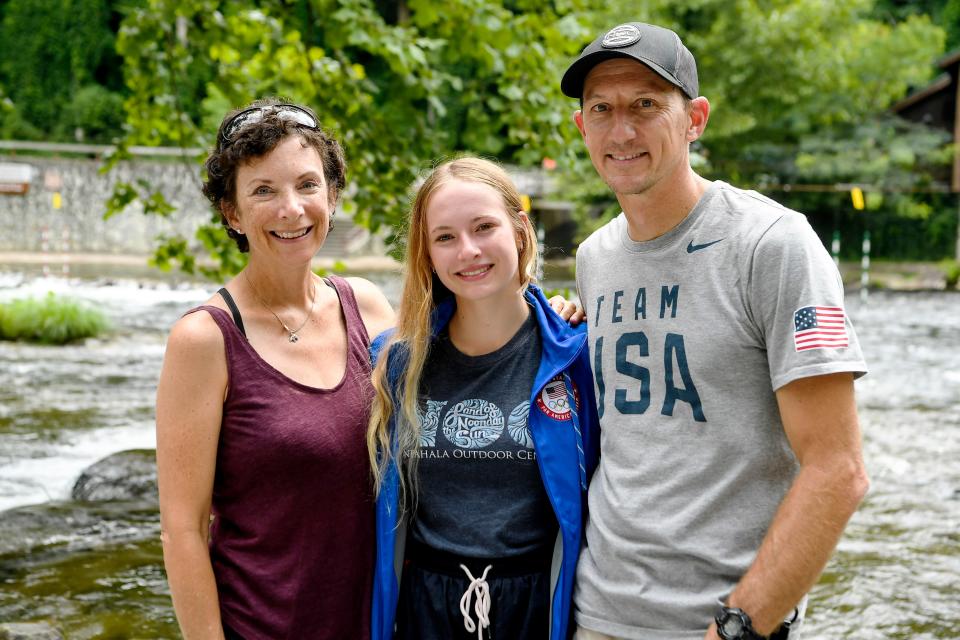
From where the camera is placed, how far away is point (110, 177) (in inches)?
1228

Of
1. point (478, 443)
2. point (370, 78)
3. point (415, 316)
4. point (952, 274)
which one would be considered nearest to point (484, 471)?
point (478, 443)

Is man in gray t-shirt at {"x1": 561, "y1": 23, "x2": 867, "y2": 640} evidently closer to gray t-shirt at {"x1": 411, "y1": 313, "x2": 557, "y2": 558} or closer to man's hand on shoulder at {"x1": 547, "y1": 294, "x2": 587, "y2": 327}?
gray t-shirt at {"x1": 411, "y1": 313, "x2": 557, "y2": 558}

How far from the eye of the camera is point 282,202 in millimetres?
2490

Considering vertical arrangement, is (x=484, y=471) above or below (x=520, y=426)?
below

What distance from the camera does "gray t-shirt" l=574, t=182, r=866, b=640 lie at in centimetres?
199

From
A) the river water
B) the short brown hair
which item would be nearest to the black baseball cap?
the short brown hair

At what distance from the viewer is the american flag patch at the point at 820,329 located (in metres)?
1.91

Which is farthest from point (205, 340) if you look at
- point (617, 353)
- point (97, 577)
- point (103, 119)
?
point (103, 119)

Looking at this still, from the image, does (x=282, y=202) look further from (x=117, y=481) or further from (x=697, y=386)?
(x=117, y=481)

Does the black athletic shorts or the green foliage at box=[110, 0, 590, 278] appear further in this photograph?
the green foliage at box=[110, 0, 590, 278]

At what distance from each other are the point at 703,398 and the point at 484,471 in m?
0.64

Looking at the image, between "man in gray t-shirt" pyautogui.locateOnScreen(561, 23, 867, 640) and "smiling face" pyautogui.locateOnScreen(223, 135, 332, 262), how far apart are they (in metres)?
0.71

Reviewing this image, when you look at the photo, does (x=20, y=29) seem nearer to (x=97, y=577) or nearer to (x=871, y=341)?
(x=871, y=341)

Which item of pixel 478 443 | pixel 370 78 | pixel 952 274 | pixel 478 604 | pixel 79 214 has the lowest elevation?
pixel 478 604
